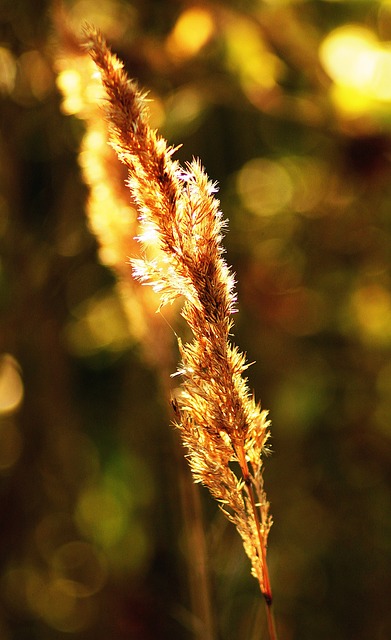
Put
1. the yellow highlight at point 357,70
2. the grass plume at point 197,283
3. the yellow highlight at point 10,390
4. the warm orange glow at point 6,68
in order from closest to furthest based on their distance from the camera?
the grass plume at point 197,283, the yellow highlight at point 357,70, the warm orange glow at point 6,68, the yellow highlight at point 10,390

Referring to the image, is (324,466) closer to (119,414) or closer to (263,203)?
(119,414)

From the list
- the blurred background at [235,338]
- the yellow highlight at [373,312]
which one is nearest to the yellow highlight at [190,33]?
the blurred background at [235,338]

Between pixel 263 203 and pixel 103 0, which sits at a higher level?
pixel 103 0

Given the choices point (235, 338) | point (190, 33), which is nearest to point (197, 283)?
point (190, 33)

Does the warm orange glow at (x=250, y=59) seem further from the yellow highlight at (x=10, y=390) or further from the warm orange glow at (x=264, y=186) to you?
the yellow highlight at (x=10, y=390)

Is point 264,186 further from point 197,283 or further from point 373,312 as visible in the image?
point 197,283

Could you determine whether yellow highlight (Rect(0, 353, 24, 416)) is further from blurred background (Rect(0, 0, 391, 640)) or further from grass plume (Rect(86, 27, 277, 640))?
grass plume (Rect(86, 27, 277, 640))

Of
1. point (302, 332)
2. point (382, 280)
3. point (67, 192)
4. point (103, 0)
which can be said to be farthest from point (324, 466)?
point (103, 0)

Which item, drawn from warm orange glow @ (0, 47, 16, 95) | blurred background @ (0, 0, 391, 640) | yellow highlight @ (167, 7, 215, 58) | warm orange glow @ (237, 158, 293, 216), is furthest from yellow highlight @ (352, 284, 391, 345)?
warm orange glow @ (0, 47, 16, 95)
